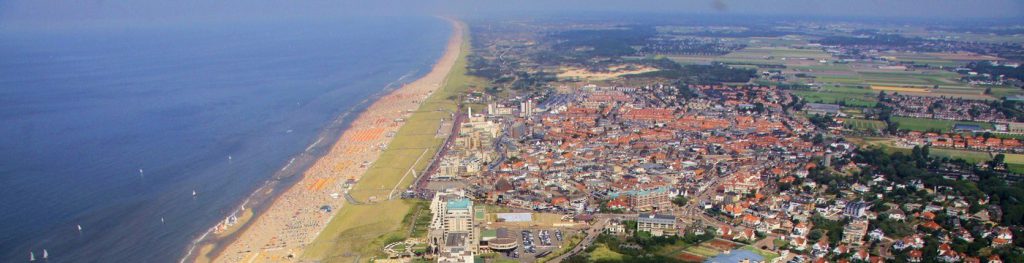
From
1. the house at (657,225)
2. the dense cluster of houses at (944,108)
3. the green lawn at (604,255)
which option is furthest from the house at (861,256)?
the dense cluster of houses at (944,108)

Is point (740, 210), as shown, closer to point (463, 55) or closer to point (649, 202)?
point (649, 202)

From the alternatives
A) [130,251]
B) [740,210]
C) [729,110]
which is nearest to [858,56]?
[729,110]

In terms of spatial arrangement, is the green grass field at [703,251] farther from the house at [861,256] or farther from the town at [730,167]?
the house at [861,256]

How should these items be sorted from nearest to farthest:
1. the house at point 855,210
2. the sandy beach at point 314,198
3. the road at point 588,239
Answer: the road at point 588,239, the sandy beach at point 314,198, the house at point 855,210

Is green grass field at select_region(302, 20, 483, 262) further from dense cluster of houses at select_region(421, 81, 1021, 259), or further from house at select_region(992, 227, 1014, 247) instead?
house at select_region(992, 227, 1014, 247)

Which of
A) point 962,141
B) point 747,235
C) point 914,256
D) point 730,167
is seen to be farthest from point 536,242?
point 962,141

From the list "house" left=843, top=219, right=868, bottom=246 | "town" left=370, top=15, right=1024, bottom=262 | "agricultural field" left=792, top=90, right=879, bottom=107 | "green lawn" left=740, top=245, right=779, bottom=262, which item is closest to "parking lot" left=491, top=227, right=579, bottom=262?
"town" left=370, top=15, right=1024, bottom=262
